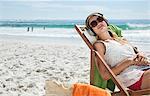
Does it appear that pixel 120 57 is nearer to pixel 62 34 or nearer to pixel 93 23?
pixel 93 23

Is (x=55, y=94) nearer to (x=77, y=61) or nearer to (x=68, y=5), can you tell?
(x=77, y=61)

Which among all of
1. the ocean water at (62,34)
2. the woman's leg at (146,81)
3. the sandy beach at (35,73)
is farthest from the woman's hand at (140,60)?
the ocean water at (62,34)

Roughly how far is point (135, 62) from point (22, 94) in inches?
67.6

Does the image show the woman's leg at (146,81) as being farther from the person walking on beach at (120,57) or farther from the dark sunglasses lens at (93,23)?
the dark sunglasses lens at (93,23)

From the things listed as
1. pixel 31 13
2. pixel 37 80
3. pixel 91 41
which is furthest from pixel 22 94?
pixel 31 13

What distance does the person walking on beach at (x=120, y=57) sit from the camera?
3414 mm

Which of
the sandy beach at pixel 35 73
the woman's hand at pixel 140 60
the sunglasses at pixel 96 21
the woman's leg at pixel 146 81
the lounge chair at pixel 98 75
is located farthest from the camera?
the sandy beach at pixel 35 73

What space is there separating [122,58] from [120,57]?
20 millimetres

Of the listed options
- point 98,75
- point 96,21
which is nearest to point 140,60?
point 98,75

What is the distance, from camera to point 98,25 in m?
3.59

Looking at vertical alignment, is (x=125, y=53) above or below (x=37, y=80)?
above

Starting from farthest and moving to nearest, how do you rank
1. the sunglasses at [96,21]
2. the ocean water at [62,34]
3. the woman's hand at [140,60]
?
the ocean water at [62,34]
the sunglasses at [96,21]
the woman's hand at [140,60]

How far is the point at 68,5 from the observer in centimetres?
4728

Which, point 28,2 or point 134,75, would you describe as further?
point 28,2
